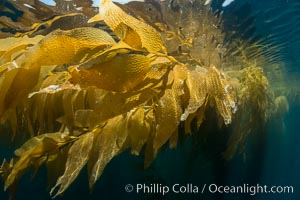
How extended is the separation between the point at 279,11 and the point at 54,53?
5444 mm

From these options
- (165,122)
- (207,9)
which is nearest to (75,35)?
(165,122)

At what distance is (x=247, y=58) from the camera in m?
7.26

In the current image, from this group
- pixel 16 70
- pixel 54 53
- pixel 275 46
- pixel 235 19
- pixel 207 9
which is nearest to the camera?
pixel 54 53

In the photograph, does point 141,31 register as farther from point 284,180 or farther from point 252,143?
point 284,180

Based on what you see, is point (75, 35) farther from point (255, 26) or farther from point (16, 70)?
point (255, 26)

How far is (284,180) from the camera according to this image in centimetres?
2194

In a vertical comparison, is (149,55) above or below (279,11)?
below

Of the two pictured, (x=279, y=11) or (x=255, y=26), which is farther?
(x=255, y=26)

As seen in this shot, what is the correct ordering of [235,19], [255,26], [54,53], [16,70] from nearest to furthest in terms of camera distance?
[54,53]
[16,70]
[235,19]
[255,26]

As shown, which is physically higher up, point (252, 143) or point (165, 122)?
point (165, 122)

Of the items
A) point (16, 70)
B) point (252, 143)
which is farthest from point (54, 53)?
point (252, 143)

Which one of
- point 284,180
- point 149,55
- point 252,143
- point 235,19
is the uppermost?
point 235,19

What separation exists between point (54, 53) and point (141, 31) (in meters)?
0.45

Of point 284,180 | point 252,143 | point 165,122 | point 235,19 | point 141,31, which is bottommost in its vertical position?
point 284,180
